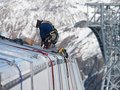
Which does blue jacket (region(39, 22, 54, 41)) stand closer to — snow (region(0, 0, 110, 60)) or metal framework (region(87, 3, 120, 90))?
metal framework (region(87, 3, 120, 90))

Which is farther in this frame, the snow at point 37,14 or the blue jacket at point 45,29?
the snow at point 37,14

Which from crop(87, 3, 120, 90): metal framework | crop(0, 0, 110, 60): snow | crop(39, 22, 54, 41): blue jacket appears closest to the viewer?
crop(39, 22, 54, 41): blue jacket

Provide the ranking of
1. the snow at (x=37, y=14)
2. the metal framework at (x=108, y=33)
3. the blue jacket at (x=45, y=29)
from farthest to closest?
the snow at (x=37, y=14) → the metal framework at (x=108, y=33) → the blue jacket at (x=45, y=29)

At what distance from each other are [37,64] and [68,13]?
260ft

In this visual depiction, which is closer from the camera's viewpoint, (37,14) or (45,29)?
(45,29)

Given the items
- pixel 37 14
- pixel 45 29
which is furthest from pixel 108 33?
pixel 37 14

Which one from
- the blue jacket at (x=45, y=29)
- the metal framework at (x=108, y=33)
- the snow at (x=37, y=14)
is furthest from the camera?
the snow at (x=37, y=14)

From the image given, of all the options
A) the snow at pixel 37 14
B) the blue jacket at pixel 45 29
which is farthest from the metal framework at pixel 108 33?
the snow at pixel 37 14

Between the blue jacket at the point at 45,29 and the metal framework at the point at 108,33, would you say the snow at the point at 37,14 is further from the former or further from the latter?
the blue jacket at the point at 45,29

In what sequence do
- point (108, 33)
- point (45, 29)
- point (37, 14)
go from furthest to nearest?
point (37, 14)
point (108, 33)
point (45, 29)

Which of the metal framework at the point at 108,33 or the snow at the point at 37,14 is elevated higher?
the metal framework at the point at 108,33

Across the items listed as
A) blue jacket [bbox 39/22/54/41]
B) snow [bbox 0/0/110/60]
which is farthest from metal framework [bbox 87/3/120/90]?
snow [bbox 0/0/110/60]

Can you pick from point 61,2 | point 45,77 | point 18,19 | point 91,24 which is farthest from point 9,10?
point 45,77

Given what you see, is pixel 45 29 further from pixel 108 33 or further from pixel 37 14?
pixel 37 14
